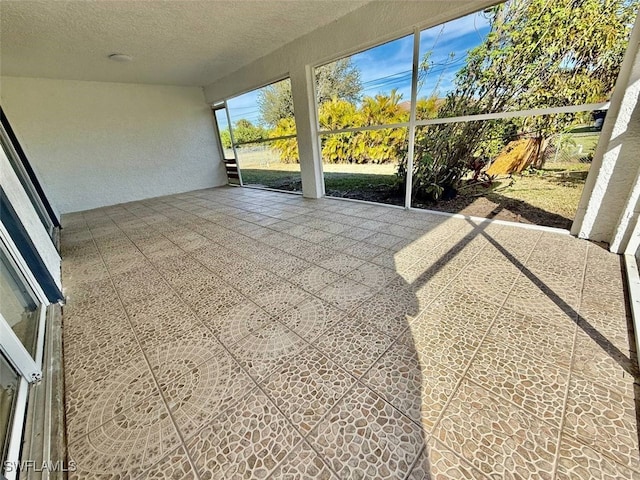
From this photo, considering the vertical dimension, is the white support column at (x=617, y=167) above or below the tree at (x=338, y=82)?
below

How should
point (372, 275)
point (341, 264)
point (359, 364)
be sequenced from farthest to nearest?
point (341, 264)
point (372, 275)
point (359, 364)

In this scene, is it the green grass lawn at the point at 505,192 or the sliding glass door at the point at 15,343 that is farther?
the green grass lawn at the point at 505,192

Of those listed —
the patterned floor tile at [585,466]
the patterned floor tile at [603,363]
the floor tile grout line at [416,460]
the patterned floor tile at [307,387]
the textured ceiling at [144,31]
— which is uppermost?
the textured ceiling at [144,31]

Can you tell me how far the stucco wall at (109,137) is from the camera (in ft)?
14.7

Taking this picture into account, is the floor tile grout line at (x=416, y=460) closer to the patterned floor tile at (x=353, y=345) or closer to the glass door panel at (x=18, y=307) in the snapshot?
the patterned floor tile at (x=353, y=345)

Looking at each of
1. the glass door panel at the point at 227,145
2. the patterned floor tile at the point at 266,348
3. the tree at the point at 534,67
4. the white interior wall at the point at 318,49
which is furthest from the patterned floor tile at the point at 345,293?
the glass door panel at the point at 227,145

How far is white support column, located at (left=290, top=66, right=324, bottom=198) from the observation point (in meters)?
3.84

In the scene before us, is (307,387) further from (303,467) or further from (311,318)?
(311,318)

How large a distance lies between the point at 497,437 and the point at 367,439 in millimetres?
466

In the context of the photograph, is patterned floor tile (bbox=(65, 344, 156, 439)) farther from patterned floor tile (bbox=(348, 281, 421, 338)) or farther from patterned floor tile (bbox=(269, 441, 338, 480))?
patterned floor tile (bbox=(348, 281, 421, 338))

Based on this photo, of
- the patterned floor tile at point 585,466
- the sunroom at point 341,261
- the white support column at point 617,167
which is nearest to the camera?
the patterned floor tile at point 585,466

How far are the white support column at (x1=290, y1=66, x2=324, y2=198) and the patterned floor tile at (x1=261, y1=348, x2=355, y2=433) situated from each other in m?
3.59

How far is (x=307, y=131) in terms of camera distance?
13.5 ft

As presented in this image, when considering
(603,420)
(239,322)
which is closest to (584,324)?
(603,420)
